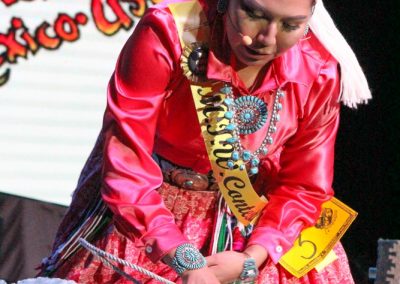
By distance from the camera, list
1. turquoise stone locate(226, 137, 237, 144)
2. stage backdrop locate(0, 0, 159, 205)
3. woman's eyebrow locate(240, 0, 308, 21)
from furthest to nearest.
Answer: stage backdrop locate(0, 0, 159, 205)
turquoise stone locate(226, 137, 237, 144)
woman's eyebrow locate(240, 0, 308, 21)

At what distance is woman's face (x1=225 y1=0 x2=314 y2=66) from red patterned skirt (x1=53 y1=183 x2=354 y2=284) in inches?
15.7

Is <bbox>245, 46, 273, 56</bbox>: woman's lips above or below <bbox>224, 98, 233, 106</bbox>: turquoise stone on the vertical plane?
above

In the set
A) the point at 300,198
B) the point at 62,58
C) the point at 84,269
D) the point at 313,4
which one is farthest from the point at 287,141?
the point at 62,58

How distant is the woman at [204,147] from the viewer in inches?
83.4

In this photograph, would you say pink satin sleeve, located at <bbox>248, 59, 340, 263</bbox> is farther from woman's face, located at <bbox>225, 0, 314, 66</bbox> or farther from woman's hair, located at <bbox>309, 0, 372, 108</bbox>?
woman's face, located at <bbox>225, 0, 314, 66</bbox>

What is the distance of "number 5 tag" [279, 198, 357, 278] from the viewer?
2.30 metres

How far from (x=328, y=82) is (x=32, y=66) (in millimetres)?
1839

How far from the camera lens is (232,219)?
7.72ft

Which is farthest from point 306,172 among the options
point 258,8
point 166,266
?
point 258,8

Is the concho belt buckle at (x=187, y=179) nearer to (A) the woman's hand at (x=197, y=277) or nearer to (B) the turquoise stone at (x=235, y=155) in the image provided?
(B) the turquoise stone at (x=235, y=155)

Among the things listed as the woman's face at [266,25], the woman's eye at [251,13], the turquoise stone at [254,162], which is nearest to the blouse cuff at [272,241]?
the turquoise stone at [254,162]

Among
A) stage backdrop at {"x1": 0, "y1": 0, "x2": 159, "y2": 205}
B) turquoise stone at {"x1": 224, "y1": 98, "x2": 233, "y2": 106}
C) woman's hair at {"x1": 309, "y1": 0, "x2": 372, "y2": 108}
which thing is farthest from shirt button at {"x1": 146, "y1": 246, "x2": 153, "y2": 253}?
stage backdrop at {"x1": 0, "y1": 0, "x2": 159, "y2": 205}

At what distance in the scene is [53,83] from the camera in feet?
12.8

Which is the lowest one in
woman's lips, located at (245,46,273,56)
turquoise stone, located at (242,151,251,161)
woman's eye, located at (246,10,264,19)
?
turquoise stone, located at (242,151,251,161)
